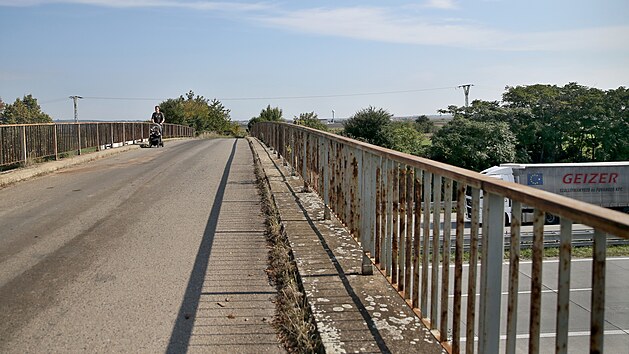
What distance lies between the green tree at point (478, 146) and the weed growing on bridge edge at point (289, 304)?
44152 millimetres

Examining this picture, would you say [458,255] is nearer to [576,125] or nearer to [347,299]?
[347,299]

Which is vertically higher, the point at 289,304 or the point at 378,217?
the point at 378,217

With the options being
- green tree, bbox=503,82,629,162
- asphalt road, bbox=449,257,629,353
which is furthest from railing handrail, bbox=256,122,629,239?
green tree, bbox=503,82,629,162

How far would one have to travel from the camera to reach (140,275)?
518 centimetres

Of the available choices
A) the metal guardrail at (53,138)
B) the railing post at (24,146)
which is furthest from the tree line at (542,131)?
the railing post at (24,146)

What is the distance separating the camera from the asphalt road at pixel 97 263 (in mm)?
3857

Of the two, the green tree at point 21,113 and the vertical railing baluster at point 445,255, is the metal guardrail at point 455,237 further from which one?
the green tree at point 21,113

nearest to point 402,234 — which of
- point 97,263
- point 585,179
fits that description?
point 97,263

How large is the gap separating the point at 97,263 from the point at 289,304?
2330 millimetres

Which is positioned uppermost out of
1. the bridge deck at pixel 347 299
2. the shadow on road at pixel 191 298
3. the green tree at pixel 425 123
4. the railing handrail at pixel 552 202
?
the green tree at pixel 425 123

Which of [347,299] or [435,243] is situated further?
[347,299]

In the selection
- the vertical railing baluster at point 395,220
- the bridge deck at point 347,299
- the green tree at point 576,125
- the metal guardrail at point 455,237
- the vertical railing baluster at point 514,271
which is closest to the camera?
the metal guardrail at point 455,237

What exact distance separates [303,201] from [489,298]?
19.5 ft

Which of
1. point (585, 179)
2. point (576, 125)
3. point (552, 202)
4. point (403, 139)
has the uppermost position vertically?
point (576, 125)
